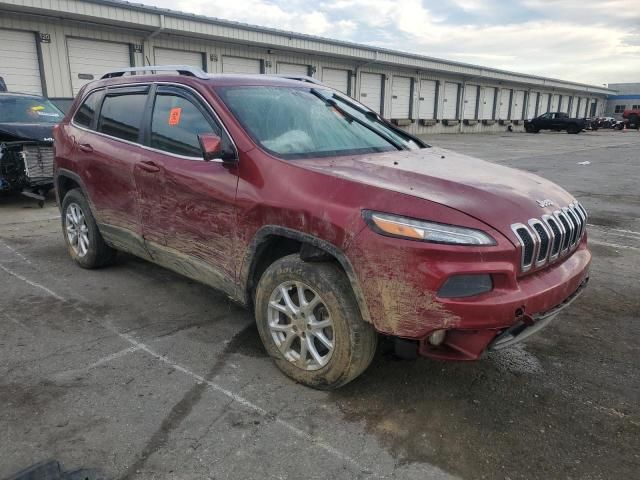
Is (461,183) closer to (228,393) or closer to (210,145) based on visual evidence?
(210,145)

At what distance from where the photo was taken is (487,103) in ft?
138

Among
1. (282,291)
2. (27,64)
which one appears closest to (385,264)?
(282,291)

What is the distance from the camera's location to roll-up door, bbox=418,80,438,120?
110 feet

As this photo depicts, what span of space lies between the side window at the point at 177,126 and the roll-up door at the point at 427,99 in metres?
31.5

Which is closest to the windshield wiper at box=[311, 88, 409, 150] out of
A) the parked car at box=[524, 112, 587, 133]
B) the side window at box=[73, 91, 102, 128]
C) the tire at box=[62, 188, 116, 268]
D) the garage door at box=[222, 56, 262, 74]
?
the side window at box=[73, 91, 102, 128]

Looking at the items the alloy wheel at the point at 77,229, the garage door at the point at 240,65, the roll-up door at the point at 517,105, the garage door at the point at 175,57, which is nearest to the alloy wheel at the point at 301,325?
the alloy wheel at the point at 77,229

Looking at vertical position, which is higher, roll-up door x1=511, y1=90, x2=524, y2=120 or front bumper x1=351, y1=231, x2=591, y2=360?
roll-up door x1=511, y1=90, x2=524, y2=120

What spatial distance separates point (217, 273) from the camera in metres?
3.50

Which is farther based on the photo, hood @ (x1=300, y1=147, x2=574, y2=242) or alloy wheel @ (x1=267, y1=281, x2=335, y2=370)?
alloy wheel @ (x1=267, y1=281, x2=335, y2=370)

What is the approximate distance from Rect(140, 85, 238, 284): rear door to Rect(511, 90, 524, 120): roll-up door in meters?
47.9

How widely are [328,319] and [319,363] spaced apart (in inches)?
11.5

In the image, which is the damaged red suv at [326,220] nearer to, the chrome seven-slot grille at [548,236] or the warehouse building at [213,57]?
the chrome seven-slot grille at [548,236]

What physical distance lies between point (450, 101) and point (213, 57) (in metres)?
22.0

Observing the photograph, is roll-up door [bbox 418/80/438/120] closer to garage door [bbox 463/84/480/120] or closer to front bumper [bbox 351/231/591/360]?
garage door [bbox 463/84/480/120]
